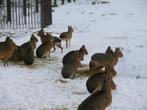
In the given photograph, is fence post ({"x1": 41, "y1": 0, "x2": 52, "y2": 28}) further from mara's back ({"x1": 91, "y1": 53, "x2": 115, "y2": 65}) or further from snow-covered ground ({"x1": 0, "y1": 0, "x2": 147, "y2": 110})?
mara's back ({"x1": 91, "y1": 53, "x2": 115, "y2": 65})

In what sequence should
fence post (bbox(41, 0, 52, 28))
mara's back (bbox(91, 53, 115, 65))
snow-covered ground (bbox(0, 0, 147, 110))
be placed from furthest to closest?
fence post (bbox(41, 0, 52, 28))
mara's back (bbox(91, 53, 115, 65))
snow-covered ground (bbox(0, 0, 147, 110))

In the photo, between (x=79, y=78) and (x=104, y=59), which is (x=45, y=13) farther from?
(x=79, y=78)

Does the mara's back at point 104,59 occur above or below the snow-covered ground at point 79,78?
above

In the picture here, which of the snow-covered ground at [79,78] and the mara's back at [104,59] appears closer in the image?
the snow-covered ground at [79,78]

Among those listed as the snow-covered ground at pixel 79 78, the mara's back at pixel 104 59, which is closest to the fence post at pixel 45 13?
the snow-covered ground at pixel 79 78

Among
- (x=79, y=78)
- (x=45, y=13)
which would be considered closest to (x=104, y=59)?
(x=79, y=78)

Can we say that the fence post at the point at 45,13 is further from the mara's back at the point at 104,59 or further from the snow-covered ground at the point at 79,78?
the mara's back at the point at 104,59

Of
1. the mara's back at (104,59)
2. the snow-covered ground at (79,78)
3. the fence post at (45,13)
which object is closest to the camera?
the snow-covered ground at (79,78)

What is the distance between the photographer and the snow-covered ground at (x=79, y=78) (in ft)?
31.3

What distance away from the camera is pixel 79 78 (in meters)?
11.5

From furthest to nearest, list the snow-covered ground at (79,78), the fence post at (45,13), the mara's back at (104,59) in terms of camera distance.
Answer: the fence post at (45,13)
the mara's back at (104,59)
the snow-covered ground at (79,78)

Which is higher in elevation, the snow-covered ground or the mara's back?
the mara's back

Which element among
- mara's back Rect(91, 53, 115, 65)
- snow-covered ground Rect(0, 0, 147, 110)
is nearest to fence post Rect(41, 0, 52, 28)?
snow-covered ground Rect(0, 0, 147, 110)

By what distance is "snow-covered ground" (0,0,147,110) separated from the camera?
9.54 metres
